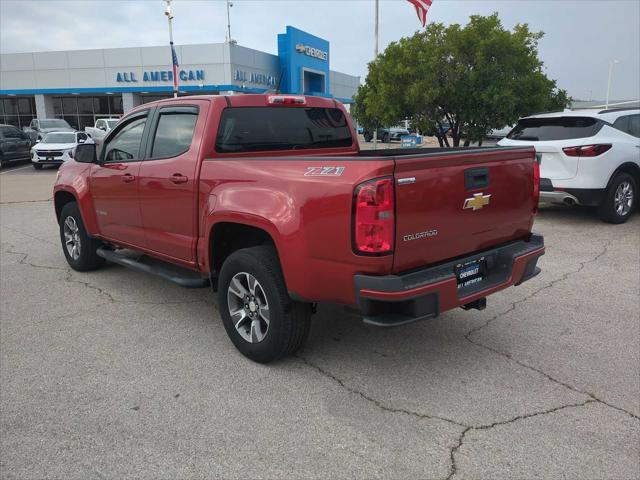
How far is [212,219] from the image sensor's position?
12.7 feet

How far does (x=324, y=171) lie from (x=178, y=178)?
63.2 inches

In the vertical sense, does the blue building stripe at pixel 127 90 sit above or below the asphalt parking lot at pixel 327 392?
above

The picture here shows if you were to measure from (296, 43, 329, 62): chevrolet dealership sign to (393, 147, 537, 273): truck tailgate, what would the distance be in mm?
40979

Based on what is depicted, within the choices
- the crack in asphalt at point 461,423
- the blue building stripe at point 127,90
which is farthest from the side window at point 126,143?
the blue building stripe at point 127,90

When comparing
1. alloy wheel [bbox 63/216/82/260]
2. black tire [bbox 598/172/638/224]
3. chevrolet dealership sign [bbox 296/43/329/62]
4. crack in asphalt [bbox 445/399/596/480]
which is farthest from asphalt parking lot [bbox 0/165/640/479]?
chevrolet dealership sign [bbox 296/43/329/62]

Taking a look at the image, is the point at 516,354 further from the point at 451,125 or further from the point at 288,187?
the point at 451,125

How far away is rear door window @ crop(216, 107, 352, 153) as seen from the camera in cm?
426

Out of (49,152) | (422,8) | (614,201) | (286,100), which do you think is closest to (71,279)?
(286,100)

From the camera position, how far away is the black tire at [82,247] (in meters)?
6.05

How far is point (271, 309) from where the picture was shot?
3.56m

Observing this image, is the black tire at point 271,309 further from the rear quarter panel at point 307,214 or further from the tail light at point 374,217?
the tail light at point 374,217

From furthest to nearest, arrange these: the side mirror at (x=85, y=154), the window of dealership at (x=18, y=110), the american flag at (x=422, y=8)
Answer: the window of dealership at (x=18, y=110) → the american flag at (x=422, y=8) → the side mirror at (x=85, y=154)

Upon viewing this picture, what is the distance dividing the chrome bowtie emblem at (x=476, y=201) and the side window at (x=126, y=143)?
10.1 feet

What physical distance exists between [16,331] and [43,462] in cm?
211
